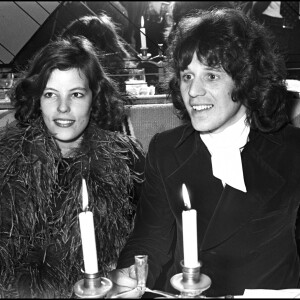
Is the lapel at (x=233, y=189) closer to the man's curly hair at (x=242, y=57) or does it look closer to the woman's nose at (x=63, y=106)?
the man's curly hair at (x=242, y=57)

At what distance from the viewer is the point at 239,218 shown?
1403 millimetres

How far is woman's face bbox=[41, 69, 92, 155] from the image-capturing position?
1675mm

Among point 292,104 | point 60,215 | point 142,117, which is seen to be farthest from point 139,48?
point 60,215

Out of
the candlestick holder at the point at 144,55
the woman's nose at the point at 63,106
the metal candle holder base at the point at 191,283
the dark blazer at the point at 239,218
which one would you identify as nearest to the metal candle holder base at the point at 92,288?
the metal candle holder base at the point at 191,283

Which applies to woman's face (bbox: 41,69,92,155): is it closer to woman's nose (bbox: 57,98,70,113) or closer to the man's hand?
woman's nose (bbox: 57,98,70,113)

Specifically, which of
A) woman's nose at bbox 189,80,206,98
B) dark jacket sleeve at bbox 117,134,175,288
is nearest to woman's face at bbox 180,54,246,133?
woman's nose at bbox 189,80,206,98

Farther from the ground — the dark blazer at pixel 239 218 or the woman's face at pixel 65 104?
the woman's face at pixel 65 104

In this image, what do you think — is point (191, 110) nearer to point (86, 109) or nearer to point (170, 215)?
point (170, 215)

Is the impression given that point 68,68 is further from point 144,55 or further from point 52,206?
point 144,55

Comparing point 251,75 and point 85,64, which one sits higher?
point 85,64

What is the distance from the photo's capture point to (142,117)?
2.01 metres

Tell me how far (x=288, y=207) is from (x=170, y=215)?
406mm

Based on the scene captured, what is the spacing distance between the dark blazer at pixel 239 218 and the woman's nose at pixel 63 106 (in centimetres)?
45

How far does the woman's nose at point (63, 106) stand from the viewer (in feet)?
5.41
